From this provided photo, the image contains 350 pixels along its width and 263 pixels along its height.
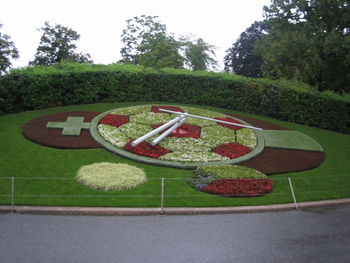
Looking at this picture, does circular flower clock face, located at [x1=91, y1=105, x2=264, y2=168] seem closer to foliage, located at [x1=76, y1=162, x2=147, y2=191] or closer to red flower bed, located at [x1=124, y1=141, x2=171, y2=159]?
red flower bed, located at [x1=124, y1=141, x2=171, y2=159]

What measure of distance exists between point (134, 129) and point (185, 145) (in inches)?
124

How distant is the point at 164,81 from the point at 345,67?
12788mm

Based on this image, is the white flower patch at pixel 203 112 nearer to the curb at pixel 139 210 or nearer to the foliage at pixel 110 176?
the foliage at pixel 110 176

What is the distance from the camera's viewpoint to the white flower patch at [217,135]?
18.7 meters

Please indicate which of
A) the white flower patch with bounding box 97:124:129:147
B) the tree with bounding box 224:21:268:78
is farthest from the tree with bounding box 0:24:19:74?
the tree with bounding box 224:21:268:78

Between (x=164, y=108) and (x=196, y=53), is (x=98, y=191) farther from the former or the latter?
(x=196, y=53)

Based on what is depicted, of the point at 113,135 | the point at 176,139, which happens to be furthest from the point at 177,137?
the point at 113,135

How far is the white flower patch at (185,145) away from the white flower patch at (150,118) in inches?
106

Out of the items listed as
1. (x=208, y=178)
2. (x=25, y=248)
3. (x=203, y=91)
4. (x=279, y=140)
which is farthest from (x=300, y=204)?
(x=203, y=91)

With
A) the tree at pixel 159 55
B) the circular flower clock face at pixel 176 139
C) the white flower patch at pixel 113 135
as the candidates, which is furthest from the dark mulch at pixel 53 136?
the tree at pixel 159 55

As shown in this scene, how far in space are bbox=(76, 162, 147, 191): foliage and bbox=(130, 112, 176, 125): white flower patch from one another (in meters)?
6.20

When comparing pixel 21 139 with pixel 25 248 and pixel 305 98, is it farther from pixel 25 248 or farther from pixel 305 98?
pixel 305 98

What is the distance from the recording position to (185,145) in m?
17.8

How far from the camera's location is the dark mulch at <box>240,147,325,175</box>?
15.9 metres
